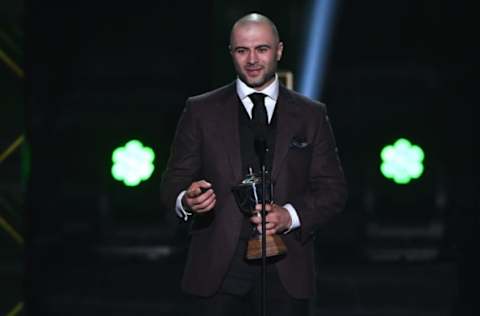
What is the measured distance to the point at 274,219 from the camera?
2.60m

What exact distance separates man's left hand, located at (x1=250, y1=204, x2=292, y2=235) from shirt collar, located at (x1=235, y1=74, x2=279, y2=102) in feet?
1.10

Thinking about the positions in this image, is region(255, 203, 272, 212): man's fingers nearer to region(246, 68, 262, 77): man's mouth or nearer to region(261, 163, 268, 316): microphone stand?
region(261, 163, 268, 316): microphone stand

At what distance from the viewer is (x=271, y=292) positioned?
2.70 metres

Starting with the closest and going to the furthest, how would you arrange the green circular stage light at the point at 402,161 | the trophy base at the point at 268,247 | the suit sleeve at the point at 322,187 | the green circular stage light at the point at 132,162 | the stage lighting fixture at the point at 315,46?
the trophy base at the point at 268,247, the suit sleeve at the point at 322,187, the stage lighting fixture at the point at 315,46, the green circular stage light at the point at 132,162, the green circular stage light at the point at 402,161

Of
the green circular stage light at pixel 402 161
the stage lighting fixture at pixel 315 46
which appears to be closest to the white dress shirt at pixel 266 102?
the stage lighting fixture at pixel 315 46

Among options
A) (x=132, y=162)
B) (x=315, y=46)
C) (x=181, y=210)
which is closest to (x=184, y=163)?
(x=181, y=210)

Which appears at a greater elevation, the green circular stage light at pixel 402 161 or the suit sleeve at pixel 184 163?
the green circular stage light at pixel 402 161

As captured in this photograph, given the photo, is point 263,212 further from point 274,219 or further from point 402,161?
point 402,161

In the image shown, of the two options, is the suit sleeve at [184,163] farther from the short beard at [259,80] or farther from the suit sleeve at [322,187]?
the suit sleeve at [322,187]

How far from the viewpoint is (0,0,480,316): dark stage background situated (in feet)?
32.5

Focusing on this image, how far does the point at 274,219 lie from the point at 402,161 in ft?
25.9

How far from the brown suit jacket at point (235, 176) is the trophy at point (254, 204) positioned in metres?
0.06

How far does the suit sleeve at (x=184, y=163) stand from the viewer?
8.99 ft

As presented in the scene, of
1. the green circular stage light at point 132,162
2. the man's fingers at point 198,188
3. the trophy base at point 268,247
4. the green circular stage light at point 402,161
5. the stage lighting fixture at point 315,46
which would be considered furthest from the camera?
the green circular stage light at point 402,161
